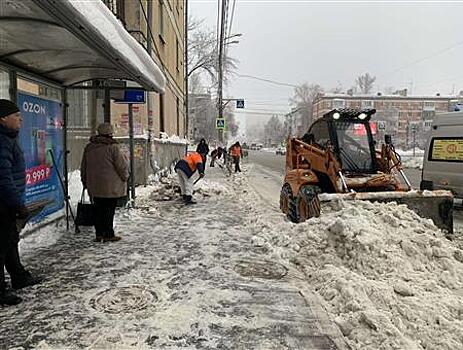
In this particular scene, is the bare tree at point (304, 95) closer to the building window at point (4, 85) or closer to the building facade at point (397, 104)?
the building facade at point (397, 104)

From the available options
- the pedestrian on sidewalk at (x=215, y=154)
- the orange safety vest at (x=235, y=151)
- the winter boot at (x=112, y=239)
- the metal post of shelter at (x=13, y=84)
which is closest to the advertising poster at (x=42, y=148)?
the metal post of shelter at (x=13, y=84)

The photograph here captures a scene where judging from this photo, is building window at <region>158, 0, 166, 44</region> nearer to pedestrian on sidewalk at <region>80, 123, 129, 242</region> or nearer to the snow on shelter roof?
the snow on shelter roof

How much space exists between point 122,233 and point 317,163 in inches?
154

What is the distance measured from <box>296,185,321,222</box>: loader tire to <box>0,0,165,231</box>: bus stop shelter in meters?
3.20

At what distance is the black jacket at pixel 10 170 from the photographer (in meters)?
4.36

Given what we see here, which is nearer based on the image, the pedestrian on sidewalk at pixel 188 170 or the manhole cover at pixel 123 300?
the manhole cover at pixel 123 300

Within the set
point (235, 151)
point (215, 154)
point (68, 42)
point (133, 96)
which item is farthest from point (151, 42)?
point (215, 154)

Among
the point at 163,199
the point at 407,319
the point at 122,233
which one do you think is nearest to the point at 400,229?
the point at 407,319

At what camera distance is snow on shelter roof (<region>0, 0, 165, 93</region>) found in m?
4.06

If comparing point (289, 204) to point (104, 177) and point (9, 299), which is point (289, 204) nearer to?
point (104, 177)

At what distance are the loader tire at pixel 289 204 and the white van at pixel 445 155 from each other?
4230 mm

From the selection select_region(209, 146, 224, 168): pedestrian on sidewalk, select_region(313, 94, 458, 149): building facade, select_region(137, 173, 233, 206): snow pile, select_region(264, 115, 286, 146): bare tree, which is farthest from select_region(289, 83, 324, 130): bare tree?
select_region(137, 173, 233, 206): snow pile

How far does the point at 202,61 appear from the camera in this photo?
157 ft

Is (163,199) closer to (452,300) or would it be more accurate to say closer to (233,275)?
(233,275)
